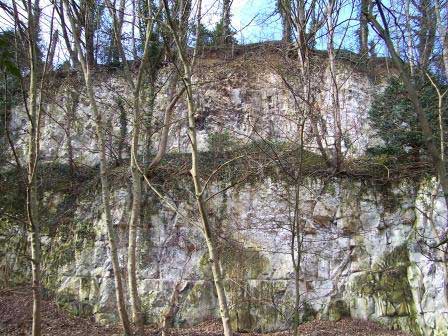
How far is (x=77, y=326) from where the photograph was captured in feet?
27.7

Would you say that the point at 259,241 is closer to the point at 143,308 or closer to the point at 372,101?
the point at 143,308

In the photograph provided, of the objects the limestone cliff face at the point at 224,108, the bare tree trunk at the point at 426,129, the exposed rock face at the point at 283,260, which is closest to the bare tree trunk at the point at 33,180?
the bare tree trunk at the point at 426,129

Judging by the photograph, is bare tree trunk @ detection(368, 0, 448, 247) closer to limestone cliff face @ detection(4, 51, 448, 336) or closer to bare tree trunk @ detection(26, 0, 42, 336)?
bare tree trunk @ detection(26, 0, 42, 336)

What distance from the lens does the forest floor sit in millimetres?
7961

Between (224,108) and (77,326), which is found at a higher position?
(224,108)

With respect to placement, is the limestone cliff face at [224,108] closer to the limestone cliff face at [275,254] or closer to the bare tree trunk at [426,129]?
the limestone cliff face at [275,254]

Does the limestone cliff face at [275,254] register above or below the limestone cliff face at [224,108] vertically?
below

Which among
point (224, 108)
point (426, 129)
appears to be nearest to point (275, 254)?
point (224, 108)

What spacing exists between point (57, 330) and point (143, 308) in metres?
1.81

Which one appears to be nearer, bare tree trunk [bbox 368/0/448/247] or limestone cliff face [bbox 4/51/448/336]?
bare tree trunk [bbox 368/0/448/247]

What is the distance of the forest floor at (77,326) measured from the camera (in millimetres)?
7961

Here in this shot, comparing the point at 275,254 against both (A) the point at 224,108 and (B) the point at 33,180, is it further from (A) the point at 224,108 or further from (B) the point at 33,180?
(B) the point at 33,180

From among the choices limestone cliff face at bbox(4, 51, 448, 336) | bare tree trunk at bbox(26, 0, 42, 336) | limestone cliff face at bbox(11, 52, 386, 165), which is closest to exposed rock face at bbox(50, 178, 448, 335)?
limestone cliff face at bbox(4, 51, 448, 336)

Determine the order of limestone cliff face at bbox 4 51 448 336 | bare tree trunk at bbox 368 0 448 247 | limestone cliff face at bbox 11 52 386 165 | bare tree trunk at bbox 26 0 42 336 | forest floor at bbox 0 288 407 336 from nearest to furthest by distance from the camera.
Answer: bare tree trunk at bbox 368 0 448 247
bare tree trunk at bbox 26 0 42 336
forest floor at bbox 0 288 407 336
limestone cliff face at bbox 4 51 448 336
limestone cliff face at bbox 11 52 386 165
